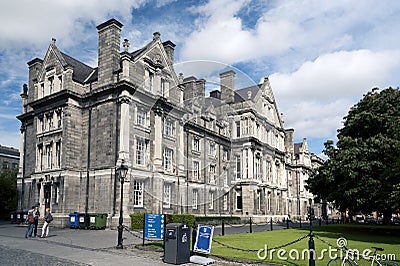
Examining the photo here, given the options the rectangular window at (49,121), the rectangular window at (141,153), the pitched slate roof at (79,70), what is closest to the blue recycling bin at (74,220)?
the rectangular window at (141,153)

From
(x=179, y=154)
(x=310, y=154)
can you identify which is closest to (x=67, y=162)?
(x=179, y=154)

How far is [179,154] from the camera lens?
14453 millimetres

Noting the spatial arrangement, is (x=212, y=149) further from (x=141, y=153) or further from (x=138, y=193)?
(x=138, y=193)

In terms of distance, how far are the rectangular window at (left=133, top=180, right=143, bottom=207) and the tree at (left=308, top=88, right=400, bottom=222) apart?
1644 centimetres

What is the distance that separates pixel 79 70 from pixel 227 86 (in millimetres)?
32728

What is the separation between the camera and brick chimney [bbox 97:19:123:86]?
114 ft

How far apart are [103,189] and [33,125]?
1428cm

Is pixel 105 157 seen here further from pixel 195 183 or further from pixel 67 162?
pixel 195 183

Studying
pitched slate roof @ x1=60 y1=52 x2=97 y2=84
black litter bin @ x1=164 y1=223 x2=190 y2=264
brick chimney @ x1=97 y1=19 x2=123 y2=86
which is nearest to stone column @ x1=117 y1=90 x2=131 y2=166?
brick chimney @ x1=97 y1=19 x2=123 y2=86

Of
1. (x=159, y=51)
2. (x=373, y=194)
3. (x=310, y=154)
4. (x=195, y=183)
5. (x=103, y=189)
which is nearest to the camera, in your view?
(x=195, y=183)

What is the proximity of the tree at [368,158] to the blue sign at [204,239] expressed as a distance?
14.6m

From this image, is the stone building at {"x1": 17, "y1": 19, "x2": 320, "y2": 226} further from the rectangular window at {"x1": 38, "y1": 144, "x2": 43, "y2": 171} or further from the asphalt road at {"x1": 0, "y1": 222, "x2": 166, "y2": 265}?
the asphalt road at {"x1": 0, "y1": 222, "x2": 166, "y2": 265}

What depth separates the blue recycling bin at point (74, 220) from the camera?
31.4 m

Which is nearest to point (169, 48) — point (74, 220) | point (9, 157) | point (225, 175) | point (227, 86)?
point (74, 220)
